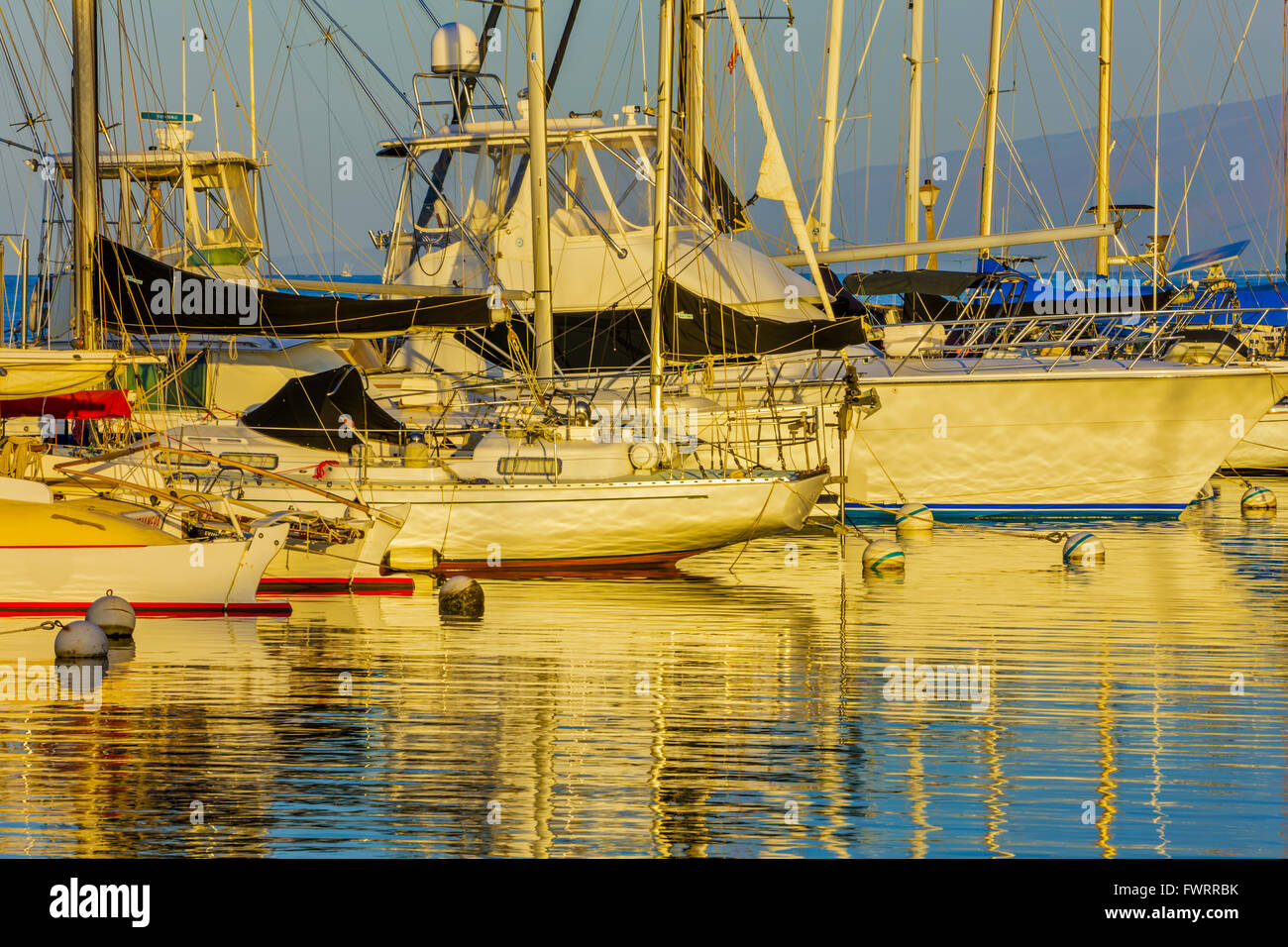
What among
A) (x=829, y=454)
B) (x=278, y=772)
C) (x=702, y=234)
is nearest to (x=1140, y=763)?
(x=278, y=772)

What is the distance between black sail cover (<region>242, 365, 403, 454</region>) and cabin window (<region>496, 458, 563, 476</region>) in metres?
1.51

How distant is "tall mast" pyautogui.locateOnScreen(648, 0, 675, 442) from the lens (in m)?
16.2

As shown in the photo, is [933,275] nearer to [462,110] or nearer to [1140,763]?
[462,110]

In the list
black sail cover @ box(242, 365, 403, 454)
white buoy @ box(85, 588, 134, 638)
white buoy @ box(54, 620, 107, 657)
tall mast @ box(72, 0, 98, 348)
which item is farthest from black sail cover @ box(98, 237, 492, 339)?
white buoy @ box(54, 620, 107, 657)

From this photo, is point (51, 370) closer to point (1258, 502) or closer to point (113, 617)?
point (113, 617)

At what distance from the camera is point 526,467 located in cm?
1605

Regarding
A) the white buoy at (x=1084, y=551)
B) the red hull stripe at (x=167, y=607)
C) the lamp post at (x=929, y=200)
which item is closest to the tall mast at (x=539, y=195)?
the red hull stripe at (x=167, y=607)

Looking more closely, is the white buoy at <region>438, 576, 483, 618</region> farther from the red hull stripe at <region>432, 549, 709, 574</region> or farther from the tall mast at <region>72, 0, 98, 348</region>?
the tall mast at <region>72, 0, 98, 348</region>

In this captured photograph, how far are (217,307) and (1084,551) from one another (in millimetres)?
10383

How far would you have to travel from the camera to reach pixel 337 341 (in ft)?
89.8

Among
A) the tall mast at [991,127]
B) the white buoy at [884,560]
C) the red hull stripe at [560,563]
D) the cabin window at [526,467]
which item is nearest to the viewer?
the cabin window at [526,467]

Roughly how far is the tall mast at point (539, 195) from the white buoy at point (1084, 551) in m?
6.58

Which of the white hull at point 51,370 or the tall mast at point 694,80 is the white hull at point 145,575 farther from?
the tall mast at point 694,80

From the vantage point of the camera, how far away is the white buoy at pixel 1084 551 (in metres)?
17.9
